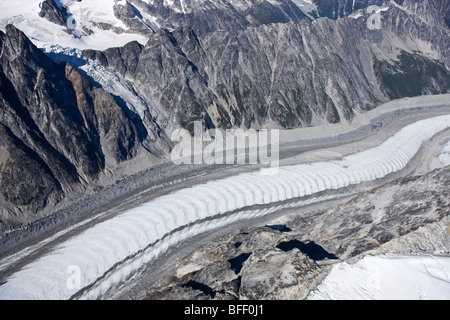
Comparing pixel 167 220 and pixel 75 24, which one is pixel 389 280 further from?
pixel 75 24

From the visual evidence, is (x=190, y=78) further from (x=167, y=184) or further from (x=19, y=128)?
(x=19, y=128)

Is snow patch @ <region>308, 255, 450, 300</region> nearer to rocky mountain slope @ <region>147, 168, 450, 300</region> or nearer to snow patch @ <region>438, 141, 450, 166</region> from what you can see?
rocky mountain slope @ <region>147, 168, 450, 300</region>

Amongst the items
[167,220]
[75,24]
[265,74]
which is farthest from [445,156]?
[75,24]

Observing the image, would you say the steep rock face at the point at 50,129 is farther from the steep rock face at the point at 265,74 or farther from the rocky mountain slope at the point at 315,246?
the rocky mountain slope at the point at 315,246

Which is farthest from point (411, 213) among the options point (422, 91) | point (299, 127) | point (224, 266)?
point (422, 91)

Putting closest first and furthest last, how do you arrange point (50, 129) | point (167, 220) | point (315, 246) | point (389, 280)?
point (389, 280), point (315, 246), point (167, 220), point (50, 129)
